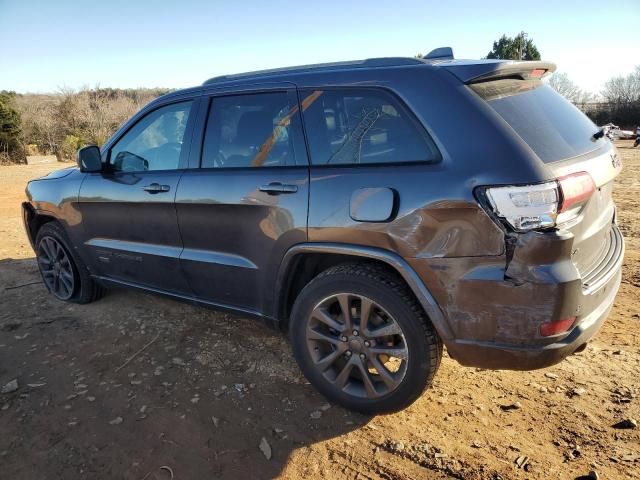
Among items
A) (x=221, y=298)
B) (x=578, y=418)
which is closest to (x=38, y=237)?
(x=221, y=298)

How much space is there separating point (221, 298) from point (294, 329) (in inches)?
26.8

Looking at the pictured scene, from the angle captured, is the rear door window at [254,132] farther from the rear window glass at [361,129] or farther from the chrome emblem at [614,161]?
the chrome emblem at [614,161]

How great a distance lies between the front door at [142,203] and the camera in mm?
3334

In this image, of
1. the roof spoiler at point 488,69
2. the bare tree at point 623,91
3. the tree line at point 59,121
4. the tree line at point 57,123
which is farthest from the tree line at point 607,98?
the roof spoiler at point 488,69

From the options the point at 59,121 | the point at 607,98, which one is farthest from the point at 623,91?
the point at 59,121

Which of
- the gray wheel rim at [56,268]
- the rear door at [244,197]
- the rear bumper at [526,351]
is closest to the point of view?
the rear bumper at [526,351]

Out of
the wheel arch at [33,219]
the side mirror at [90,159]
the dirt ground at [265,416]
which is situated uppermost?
the side mirror at [90,159]

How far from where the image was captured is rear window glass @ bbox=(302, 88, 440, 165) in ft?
7.75

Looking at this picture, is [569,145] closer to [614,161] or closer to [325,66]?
[614,161]

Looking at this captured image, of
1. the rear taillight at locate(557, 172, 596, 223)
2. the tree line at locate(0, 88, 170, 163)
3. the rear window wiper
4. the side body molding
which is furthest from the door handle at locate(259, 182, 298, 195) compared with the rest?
the tree line at locate(0, 88, 170, 163)

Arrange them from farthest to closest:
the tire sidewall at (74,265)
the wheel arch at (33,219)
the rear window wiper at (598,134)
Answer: the wheel arch at (33,219), the tire sidewall at (74,265), the rear window wiper at (598,134)

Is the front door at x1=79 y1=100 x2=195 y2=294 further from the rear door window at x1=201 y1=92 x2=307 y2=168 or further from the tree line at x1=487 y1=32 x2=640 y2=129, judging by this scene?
the tree line at x1=487 y1=32 x2=640 y2=129

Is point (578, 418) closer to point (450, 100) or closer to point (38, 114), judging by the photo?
point (450, 100)

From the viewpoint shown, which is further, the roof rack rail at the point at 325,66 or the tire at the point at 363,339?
the roof rack rail at the point at 325,66
